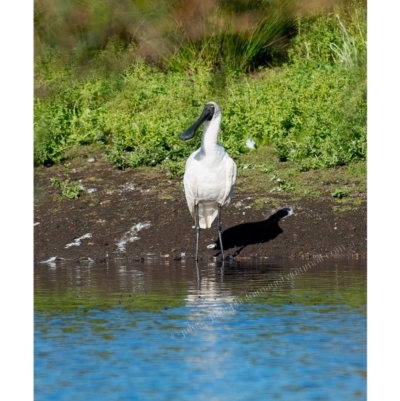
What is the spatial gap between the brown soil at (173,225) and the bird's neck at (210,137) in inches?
35.4

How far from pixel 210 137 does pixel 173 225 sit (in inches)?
40.2

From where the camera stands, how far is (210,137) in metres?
9.62

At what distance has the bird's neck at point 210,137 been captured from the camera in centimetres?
953

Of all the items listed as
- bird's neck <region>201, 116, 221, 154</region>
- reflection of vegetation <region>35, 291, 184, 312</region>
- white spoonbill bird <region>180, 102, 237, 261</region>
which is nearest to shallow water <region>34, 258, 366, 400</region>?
reflection of vegetation <region>35, 291, 184, 312</region>

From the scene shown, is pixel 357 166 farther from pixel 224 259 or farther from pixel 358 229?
pixel 224 259

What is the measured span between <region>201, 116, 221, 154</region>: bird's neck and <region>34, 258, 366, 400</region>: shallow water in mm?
1198

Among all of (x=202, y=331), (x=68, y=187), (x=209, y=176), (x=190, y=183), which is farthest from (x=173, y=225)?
(x=202, y=331)

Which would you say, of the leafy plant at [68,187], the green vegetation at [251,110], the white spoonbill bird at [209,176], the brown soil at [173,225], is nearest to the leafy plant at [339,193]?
the brown soil at [173,225]

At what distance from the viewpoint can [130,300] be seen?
6891 mm

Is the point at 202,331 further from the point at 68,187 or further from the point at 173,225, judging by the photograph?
the point at 68,187

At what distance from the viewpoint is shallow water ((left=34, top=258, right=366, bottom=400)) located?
4168mm

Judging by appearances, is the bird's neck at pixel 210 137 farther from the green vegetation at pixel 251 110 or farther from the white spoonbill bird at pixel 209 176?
the green vegetation at pixel 251 110
